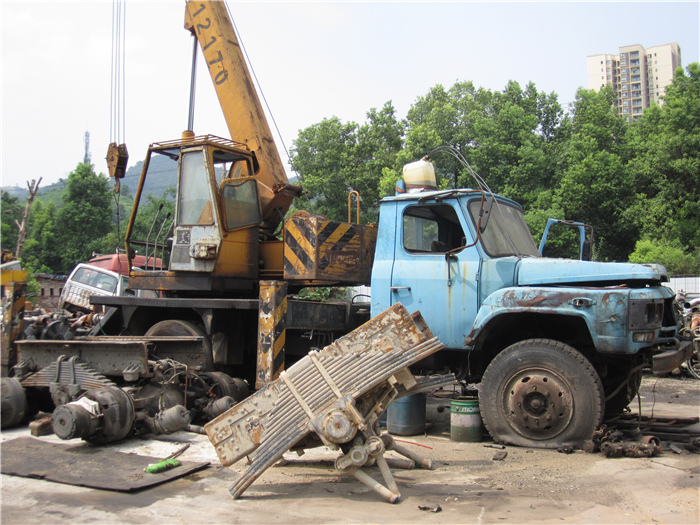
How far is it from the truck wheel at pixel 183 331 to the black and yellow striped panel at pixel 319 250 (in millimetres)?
1230

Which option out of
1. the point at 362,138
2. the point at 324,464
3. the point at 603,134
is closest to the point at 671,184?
the point at 603,134

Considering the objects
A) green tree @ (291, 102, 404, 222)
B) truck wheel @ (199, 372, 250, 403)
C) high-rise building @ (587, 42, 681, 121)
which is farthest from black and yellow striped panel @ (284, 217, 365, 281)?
high-rise building @ (587, 42, 681, 121)

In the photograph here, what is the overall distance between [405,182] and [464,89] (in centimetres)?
4718

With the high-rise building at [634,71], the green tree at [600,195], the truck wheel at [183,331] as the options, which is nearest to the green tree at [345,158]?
the green tree at [600,195]

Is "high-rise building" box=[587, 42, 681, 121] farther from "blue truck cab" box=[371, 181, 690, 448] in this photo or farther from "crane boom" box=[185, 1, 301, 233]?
"blue truck cab" box=[371, 181, 690, 448]

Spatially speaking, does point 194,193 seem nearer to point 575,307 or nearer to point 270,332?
point 270,332

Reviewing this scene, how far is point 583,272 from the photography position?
557 cm

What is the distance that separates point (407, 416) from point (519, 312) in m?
1.69

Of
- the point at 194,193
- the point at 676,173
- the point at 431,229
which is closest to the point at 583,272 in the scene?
the point at 431,229

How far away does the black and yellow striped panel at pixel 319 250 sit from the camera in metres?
6.77

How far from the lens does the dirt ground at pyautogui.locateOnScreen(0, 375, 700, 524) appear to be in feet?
12.4

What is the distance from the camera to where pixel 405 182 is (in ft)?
22.2

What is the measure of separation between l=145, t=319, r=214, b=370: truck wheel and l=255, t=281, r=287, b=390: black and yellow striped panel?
31.1 inches

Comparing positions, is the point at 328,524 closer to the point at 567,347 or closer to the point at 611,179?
the point at 567,347
